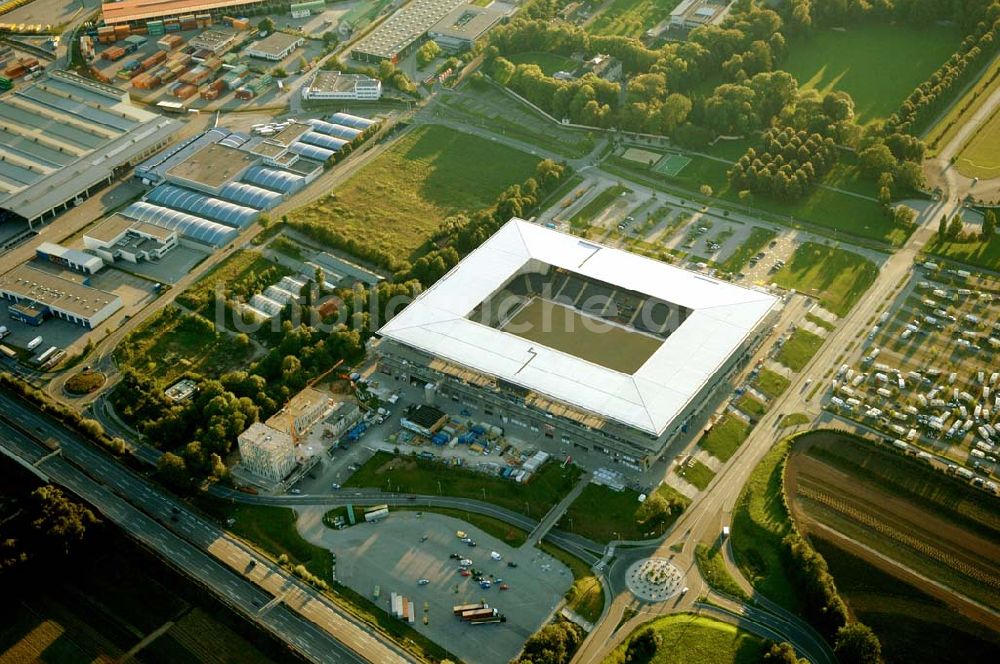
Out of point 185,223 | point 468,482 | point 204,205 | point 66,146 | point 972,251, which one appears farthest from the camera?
point 66,146

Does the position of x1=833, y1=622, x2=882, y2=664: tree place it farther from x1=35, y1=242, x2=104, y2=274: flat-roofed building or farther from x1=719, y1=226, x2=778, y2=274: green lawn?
x1=35, y1=242, x2=104, y2=274: flat-roofed building

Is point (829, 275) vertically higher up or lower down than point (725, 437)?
higher up

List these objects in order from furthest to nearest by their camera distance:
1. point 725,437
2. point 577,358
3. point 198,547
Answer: point 577,358
point 725,437
point 198,547

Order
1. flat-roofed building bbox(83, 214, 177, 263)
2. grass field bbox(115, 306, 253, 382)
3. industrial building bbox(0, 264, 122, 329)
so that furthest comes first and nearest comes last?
1. flat-roofed building bbox(83, 214, 177, 263)
2. industrial building bbox(0, 264, 122, 329)
3. grass field bbox(115, 306, 253, 382)

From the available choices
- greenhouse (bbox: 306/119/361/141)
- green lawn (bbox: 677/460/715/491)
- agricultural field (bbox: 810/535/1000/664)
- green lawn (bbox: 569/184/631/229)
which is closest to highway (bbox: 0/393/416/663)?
green lawn (bbox: 677/460/715/491)

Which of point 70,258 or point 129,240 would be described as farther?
point 129,240

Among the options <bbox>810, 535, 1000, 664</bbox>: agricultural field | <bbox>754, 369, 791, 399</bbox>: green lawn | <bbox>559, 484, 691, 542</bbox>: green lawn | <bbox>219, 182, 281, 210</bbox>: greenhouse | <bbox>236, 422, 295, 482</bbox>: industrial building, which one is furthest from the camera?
<bbox>219, 182, 281, 210</bbox>: greenhouse

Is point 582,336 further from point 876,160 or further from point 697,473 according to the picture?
point 876,160

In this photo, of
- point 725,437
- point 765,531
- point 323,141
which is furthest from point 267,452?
point 323,141
